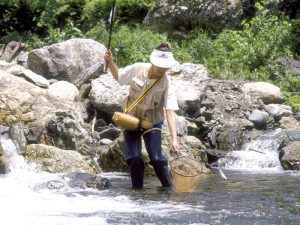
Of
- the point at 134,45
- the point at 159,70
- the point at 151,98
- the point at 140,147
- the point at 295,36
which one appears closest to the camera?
the point at 159,70

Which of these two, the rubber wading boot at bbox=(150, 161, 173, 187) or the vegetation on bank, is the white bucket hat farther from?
the vegetation on bank

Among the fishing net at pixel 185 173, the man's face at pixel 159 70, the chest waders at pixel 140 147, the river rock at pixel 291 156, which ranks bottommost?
the river rock at pixel 291 156

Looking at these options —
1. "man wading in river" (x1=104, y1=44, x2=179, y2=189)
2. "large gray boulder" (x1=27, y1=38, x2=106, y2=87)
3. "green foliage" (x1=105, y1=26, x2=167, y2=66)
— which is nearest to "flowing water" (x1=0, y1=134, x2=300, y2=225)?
"man wading in river" (x1=104, y1=44, x2=179, y2=189)

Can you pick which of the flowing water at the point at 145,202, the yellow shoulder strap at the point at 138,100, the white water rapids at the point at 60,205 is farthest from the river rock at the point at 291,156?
the yellow shoulder strap at the point at 138,100

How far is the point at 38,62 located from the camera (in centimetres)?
1451

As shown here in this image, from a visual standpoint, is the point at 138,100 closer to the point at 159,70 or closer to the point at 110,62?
the point at 159,70

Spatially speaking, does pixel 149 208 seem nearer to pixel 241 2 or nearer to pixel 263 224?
pixel 263 224

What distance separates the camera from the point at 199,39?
1884 cm

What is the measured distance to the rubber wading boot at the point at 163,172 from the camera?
25.7 ft

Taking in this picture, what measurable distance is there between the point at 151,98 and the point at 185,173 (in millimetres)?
1560

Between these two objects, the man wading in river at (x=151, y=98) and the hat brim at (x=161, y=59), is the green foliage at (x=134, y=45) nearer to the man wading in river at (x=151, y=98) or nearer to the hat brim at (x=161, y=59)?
the man wading in river at (x=151, y=98)

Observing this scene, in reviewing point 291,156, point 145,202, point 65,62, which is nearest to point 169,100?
point 145,202

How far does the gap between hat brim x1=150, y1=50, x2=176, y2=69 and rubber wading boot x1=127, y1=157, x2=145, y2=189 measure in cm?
121

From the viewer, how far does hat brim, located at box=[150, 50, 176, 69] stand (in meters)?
7.38
